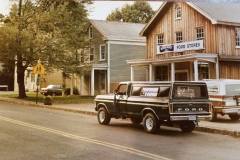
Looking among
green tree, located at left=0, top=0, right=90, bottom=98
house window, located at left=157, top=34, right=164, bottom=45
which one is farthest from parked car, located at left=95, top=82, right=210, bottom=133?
green tree, located at left=0, top=0, right=90, bottom=98

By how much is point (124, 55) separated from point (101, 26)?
150 inches

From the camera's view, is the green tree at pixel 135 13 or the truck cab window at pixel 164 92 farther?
the green tree at pixel 135 13

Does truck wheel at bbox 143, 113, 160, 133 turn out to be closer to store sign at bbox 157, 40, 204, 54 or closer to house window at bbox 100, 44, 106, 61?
store sign at bbox 157, 40, 204, 54

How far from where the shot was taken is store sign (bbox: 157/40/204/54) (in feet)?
111

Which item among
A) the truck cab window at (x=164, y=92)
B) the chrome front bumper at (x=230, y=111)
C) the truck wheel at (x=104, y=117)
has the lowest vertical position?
the truck wheel at (x=104, y=117)

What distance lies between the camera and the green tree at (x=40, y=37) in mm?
37697

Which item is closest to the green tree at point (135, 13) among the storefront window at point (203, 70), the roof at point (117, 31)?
the roof at point (117, 31)

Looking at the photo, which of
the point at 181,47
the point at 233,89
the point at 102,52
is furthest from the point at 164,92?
the point at 102,52

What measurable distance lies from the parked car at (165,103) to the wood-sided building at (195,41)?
13.5 metres

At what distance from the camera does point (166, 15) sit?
122 ft

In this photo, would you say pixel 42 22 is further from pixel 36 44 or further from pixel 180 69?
pixel 180 69

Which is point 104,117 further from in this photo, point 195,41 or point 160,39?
point 160,39

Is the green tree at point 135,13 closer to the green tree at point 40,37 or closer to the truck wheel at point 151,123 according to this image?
the green tree at point 40,37

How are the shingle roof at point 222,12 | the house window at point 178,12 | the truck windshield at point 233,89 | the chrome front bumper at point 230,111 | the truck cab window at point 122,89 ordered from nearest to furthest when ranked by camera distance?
the truck cab window at point 122,89 < the chrome front bumper at point 230,111 < the truck windshield at point 233,89 < the shingle roof at point 222,12 < the house window at point 178,12
